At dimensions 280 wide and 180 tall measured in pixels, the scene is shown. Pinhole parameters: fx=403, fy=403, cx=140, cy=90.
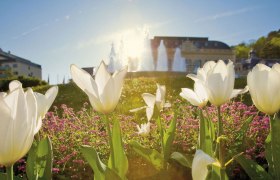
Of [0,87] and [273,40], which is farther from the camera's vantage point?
[273,40]

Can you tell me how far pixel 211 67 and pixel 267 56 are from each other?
2221 inches

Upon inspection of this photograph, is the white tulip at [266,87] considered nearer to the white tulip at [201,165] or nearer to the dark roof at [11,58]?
the white tulip at [201,165]

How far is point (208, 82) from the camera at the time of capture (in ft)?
6.84

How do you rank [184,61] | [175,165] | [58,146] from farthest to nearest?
1. [184,61]
2. [58,146]
3. [175,165]

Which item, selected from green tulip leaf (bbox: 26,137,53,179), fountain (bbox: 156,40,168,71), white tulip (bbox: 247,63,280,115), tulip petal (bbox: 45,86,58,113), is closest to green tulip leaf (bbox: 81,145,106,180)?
green tulip leaf (bbox: 26,137,53,179)

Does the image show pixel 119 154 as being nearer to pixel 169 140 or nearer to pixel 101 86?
pixel 101 86

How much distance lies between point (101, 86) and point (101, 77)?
0.04 metres

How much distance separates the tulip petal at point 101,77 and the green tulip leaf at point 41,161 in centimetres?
36

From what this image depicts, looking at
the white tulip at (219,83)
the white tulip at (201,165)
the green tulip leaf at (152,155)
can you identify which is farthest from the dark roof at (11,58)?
the white tulip at (201,165)

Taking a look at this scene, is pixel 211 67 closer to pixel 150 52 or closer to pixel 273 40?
pixel 273 40

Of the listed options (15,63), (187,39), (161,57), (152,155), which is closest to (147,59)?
(161,57)

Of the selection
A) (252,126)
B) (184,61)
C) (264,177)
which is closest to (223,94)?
(264,177)

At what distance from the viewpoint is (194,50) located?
60469mm

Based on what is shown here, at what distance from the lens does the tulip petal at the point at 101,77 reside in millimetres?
1829
